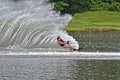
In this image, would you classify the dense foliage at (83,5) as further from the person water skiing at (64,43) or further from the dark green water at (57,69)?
the dark green water at (57,69)

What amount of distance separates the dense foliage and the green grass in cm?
256

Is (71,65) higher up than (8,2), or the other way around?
(71,65)

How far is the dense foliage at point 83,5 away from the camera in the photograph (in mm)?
113562

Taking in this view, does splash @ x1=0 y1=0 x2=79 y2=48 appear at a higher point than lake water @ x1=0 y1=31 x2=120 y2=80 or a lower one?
lower

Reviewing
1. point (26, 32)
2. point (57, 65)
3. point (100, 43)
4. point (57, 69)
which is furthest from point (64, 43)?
point (100, 43)

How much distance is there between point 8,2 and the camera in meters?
90.2

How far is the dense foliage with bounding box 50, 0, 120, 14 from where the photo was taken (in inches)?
4471

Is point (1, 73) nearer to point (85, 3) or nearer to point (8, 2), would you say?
point (8, 2)

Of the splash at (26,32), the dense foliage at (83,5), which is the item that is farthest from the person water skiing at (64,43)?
the dense foliage at (83,5)

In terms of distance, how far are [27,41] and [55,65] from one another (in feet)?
50.6

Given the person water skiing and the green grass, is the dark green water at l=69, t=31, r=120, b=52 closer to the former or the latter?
the person water skiing

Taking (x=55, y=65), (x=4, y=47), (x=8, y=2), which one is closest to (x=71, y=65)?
(x=55, y=65)

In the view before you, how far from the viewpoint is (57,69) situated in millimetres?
41125

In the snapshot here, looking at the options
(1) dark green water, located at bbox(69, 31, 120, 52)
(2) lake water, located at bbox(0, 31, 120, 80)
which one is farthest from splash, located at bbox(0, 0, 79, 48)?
(2) lake water, located at bbox(0, 31, 120, 80)
